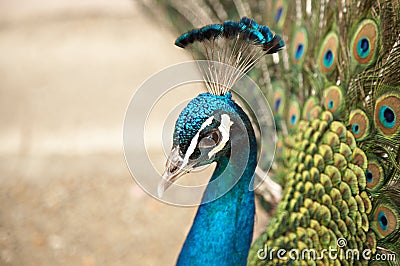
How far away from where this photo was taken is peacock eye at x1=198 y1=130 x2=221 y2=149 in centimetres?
133

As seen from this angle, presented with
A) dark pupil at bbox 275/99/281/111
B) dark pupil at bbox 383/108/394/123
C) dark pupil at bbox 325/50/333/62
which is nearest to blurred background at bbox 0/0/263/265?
dark pupil at bbox 275/99/281/111

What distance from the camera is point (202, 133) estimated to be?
1.31 m

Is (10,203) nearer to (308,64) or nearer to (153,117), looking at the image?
(153,117)

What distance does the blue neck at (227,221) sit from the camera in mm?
1492

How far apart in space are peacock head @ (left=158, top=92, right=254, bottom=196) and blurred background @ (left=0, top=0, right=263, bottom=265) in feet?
3.63

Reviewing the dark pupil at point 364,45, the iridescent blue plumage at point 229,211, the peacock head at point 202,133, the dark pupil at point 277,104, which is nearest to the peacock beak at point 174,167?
the peacock head at point 202,133

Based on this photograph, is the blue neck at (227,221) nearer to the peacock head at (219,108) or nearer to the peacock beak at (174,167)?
the peacock head at (219,108)

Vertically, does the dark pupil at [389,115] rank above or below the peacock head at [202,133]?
above

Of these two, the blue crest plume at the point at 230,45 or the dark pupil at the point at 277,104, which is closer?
the blue crest plume at the point at 230,45

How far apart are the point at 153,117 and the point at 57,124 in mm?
683

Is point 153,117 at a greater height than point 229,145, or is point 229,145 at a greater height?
point 153,117

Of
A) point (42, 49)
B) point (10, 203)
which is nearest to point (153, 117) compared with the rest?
point (10, 203)

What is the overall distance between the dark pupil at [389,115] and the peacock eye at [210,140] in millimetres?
533

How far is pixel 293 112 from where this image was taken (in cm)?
202
